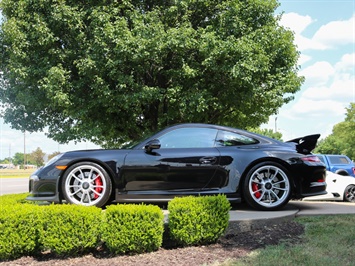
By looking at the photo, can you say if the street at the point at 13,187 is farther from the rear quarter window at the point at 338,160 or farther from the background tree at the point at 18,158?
the background tree at the point at 18,158

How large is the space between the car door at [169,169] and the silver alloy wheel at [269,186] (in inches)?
24.9

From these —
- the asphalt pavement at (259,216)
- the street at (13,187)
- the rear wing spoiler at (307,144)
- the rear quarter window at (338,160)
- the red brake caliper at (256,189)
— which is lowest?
the street at (13,187)

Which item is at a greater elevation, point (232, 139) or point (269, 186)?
point (232, 139)

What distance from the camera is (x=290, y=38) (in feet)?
45.5

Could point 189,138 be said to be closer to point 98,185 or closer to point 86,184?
point 98,185

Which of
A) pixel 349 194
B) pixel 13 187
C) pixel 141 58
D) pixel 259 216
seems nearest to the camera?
pixel 259 216

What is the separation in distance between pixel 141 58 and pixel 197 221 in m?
7.87

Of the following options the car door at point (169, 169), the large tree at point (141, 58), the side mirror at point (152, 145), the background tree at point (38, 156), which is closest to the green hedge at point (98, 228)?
the car door at point (169, 169)

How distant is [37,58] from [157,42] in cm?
418

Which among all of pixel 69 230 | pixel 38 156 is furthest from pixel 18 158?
pixel 69 230

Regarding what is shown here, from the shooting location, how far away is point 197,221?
3939 mm

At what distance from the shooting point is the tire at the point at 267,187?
512cm

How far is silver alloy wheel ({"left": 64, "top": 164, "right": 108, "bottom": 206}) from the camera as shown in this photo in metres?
5.09

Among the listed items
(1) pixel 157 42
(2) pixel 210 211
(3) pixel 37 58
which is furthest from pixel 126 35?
(2) pixel 210 211
